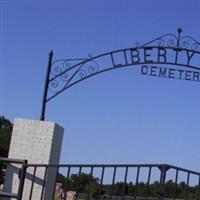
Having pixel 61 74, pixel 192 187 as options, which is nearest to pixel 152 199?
pixel 192 187

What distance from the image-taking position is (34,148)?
420 inches

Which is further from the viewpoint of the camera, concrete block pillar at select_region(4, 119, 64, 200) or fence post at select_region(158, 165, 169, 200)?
concrete block pillar at select_region(4, 119, 64, 200)

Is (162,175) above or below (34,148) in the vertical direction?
below

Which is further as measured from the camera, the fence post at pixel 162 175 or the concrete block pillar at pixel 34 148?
the concrete block pillar at pixel 34 148

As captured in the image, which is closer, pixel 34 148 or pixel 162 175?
pixel 162 175

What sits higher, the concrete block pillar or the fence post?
the concrete block pillar

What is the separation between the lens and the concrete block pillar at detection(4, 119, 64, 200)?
10.4 meters

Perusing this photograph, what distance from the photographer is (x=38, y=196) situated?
1034 centimetres

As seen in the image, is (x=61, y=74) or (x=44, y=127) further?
(x=61, y=74)

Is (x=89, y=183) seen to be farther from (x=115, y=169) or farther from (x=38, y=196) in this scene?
→ (x=38, y=196)

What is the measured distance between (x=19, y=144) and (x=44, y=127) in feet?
1.67

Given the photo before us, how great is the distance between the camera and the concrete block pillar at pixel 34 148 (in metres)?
10.4

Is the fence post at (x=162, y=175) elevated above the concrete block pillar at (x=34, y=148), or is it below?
below

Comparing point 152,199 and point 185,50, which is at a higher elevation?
point 185,50
